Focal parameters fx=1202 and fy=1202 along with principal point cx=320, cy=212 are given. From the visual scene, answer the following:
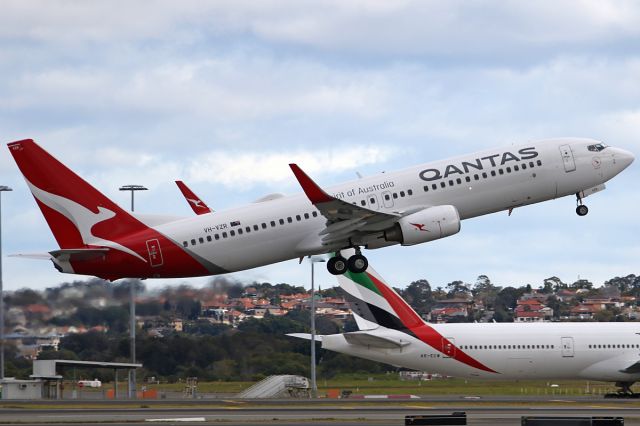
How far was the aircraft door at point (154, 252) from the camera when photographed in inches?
2566

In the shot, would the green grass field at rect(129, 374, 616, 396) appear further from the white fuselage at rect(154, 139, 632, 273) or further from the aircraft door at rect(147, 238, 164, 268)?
the aircraft door at rect(147, 238, 164, 268)

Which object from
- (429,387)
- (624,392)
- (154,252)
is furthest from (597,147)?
(429,387)

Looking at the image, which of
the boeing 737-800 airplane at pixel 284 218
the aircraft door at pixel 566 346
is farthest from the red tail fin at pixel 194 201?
the aircraft door at pixel 566 346

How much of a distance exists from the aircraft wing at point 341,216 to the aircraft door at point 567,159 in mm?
10428

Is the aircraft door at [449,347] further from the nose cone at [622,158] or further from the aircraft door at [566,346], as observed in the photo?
the nose cone at [622,158]

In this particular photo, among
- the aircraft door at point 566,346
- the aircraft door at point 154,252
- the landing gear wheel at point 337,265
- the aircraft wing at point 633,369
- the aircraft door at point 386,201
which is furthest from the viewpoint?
the aircraft door at point 566,346

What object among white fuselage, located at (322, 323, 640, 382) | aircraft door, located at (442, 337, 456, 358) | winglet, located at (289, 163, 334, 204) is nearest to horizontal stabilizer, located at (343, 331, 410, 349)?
white fuselage, located at (322, 323, 640, 382)

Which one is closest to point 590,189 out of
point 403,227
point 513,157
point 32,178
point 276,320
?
point 513,157

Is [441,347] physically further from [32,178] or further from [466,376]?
[32,178]

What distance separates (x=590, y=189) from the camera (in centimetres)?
7119

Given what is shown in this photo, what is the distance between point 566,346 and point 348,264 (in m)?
23.0

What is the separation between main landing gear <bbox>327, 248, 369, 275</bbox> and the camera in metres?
68.2

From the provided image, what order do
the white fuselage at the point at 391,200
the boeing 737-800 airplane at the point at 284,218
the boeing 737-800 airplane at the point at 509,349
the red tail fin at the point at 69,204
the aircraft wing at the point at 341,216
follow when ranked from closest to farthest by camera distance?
the aircraft wing at the point at 341,216
the boeing 737-800 airplane at the point at 284,218
the white fuselage at the point at 391,200
the red tail fin at the point at 69,204
the boeing 737-800 airplane at the point at 509,349

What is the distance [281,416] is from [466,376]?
2520 cm
